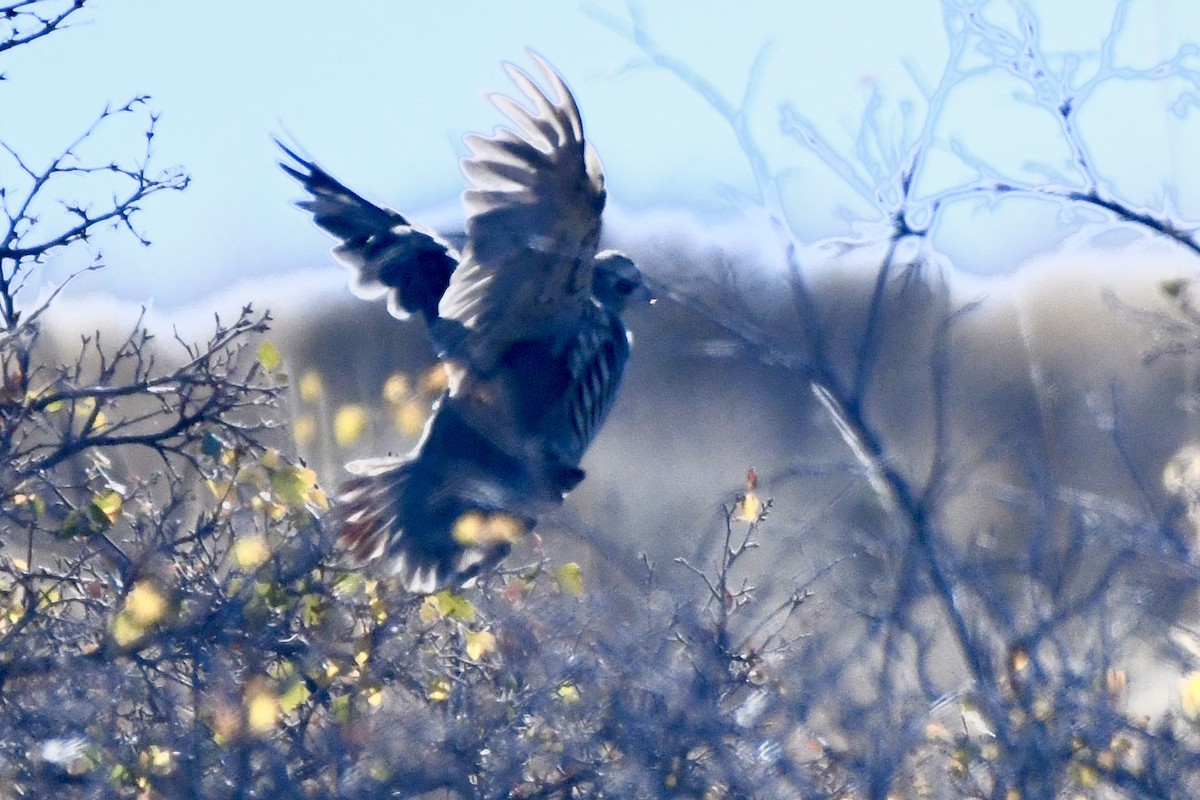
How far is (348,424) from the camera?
413 centimetres

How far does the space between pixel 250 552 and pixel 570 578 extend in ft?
2.65

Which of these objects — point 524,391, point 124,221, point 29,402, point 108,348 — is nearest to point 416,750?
point 29,402

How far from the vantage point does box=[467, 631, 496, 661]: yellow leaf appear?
12.4 feet

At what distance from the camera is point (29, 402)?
355cm

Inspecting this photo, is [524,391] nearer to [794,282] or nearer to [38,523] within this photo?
[38,523]

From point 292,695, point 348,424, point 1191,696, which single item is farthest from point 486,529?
point 1191,696

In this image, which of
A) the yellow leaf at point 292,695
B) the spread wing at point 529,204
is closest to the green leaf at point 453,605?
the yellow leaf at point 292,695

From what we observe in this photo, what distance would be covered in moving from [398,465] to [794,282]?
2.99m

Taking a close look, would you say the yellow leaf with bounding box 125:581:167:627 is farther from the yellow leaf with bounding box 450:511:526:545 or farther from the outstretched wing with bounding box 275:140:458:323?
the outstretched wing with bounding box 275:140:458:323

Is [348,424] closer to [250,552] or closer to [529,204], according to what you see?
[250,552]

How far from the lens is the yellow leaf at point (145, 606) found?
3379 millimetres

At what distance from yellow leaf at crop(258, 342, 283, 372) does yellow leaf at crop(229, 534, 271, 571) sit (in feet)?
1.44

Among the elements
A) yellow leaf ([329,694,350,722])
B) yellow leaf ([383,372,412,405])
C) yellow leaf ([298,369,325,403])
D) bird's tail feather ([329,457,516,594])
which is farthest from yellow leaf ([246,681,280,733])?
yellow leaf ([383,372,412,405])

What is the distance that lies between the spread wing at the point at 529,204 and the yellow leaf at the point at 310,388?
82 cm
